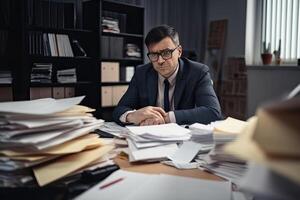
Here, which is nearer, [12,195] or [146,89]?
[12,195]

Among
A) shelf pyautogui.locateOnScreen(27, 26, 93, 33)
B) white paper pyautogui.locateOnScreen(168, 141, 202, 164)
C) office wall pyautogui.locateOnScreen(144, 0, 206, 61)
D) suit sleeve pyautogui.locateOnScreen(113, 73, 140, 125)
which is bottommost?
white paper pyautogui.locateOnScreen(168, 141, 202, 164)

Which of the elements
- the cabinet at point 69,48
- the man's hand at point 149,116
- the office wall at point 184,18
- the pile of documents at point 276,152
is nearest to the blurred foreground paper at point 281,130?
the pile of documents at point 276,152

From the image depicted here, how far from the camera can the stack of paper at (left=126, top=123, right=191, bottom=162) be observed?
41.1 inches

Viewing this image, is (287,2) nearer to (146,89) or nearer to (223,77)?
(223,77)

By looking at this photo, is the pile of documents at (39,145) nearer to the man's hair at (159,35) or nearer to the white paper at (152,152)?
the white paper at (152,152)

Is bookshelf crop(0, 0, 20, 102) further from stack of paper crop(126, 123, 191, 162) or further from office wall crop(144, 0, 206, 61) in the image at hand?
stack of paper crop(126, 123, 191, 162)

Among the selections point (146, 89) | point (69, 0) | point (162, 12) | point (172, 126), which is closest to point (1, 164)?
point (172, 126)

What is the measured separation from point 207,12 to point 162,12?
0.86 metres

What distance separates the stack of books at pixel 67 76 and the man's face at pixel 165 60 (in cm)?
179

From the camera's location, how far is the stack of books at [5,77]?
3090mm

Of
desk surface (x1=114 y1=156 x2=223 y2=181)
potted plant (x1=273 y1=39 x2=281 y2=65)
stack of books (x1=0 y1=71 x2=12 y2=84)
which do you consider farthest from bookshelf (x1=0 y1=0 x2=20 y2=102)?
potted plant (x1=273 y1=39 x2=281 y2=65)

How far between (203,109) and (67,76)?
7.11ft

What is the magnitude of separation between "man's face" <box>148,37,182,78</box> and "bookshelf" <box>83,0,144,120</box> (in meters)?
1.79

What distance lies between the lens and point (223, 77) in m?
4.73
